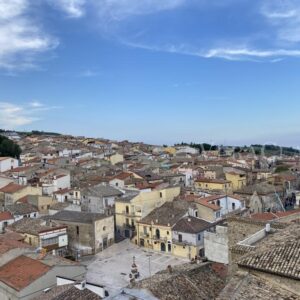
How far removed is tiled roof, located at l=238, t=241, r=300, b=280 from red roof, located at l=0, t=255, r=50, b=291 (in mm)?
14994

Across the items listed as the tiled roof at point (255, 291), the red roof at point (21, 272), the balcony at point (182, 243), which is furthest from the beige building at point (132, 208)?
the tiled roof at point (255, 291)

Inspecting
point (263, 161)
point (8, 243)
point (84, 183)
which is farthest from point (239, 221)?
point (263, 161)

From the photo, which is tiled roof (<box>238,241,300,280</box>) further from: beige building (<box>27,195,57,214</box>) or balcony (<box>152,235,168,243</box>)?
beige building (<box>27,195,57,214</box>)

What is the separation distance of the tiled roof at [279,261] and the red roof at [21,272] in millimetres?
14994

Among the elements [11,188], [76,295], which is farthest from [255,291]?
[11,188]

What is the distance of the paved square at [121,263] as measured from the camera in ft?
105

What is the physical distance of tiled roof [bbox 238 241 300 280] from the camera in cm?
1111

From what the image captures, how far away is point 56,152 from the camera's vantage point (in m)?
102

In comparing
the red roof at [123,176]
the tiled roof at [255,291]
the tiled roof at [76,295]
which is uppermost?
the tiled roof at [255,291]

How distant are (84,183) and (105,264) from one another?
2437 centimetres

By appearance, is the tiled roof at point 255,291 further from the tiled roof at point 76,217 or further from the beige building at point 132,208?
the beige building at point 132,208

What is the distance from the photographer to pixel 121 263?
120ft

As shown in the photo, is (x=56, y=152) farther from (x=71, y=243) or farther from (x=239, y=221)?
(x=239, y=221)

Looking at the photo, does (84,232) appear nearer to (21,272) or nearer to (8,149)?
(21,272)
